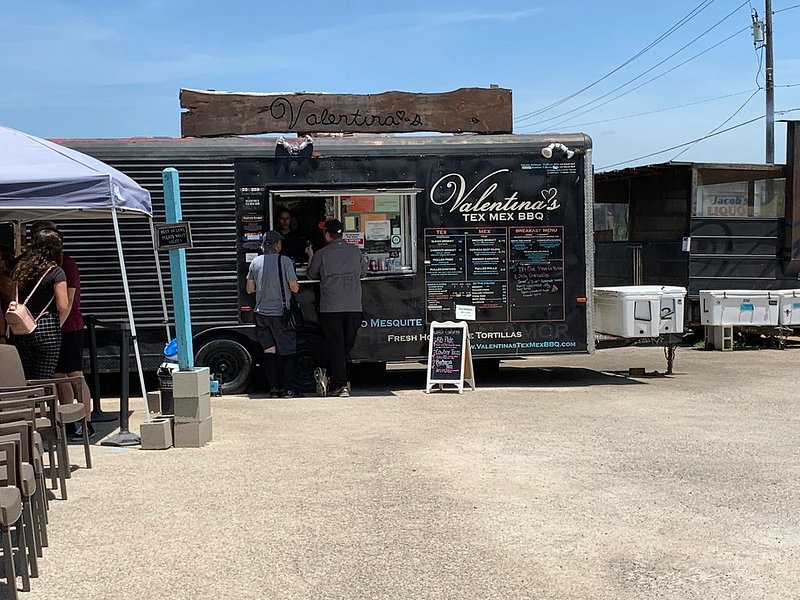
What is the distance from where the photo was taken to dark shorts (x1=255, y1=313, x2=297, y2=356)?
34.5 ft

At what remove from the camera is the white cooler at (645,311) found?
1167 cm

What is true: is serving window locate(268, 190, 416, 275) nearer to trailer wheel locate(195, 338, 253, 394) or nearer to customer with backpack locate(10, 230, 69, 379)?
trailer wheel locate(195, 338, 253, 394)

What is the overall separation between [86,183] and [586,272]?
5.99 metres

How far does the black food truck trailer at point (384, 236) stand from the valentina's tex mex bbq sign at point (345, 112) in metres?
0.35

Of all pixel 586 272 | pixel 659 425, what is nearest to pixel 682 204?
pixel 586 272

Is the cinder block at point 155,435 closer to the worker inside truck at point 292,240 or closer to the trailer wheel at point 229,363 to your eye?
the trailer wheel at point 229,363

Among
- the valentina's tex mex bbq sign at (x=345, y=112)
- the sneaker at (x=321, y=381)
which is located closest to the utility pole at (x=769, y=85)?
the valentina's tex mex bbq sign at (x=345, y=112)

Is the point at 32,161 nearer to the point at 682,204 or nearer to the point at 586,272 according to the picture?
the point at 586,272

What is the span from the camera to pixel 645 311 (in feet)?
38.4

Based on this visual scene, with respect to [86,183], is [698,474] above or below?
below

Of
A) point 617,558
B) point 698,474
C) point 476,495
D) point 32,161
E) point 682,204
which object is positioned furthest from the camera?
point 682,204

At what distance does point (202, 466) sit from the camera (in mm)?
7348

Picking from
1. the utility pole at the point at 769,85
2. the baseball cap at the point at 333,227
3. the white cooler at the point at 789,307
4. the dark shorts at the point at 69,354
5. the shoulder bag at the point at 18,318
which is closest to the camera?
the shoulder bag at the point at 18,318

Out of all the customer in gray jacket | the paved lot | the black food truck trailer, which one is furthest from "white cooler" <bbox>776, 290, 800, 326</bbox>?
the customer in gray jacket
